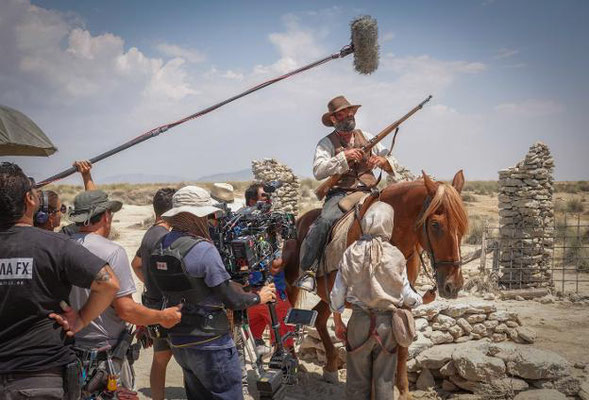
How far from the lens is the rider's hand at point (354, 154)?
517 centimetres

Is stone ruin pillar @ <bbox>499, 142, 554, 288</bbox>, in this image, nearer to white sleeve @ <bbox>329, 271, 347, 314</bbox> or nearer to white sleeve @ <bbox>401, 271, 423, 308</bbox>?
white sleeve @ <bbox>401, 271, 423, 308</bbox>

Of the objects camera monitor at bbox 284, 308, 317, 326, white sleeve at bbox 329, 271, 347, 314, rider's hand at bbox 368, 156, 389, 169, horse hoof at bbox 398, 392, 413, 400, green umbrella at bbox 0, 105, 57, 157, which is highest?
green umbrella at bbox 0, 105, 57, 157

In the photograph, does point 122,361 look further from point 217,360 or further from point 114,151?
point 114,151

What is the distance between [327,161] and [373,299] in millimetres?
2077

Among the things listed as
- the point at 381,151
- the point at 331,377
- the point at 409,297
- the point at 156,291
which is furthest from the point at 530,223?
the point at 156,291

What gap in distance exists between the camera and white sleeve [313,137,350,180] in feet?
16.8

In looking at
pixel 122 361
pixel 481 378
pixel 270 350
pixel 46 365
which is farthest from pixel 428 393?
pixel 46 365

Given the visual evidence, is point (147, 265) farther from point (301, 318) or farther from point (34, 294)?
point (301, 318)

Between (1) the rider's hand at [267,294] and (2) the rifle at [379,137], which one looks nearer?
(1) the rider's hand at [267,294]

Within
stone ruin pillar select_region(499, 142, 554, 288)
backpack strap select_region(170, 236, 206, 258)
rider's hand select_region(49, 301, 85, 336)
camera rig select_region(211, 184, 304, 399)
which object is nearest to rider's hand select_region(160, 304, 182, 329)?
backpack strap select_region(170, 236, 206, 258)

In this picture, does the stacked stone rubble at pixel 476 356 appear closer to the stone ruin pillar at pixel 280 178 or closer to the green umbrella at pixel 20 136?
the green umbrella at pixel 20 136

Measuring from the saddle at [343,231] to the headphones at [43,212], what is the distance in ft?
8.68

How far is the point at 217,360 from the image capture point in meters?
3.02

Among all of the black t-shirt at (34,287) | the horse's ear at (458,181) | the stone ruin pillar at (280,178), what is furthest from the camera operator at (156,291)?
the stone ruin pillar at (280,178)
